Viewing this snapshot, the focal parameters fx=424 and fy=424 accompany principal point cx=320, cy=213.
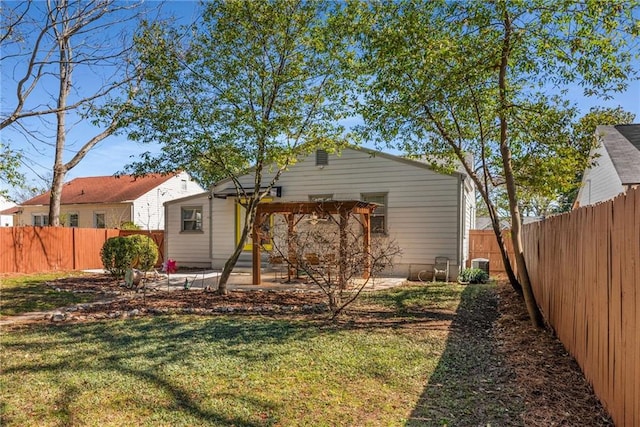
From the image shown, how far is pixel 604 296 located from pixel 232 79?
7.72 m

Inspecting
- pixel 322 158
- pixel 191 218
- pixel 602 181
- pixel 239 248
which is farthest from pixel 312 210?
pixel 602 181

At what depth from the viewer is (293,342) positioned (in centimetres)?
526

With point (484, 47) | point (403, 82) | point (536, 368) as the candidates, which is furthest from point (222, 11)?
point (536, 368)

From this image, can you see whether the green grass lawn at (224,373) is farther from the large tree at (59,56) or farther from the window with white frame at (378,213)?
the window with white frame at (378,213)

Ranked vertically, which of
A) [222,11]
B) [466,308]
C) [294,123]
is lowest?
[466,308]

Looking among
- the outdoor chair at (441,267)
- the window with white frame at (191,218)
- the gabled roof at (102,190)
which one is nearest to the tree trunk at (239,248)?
the outdoor chair at (441,267)

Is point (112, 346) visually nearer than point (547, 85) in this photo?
Yes

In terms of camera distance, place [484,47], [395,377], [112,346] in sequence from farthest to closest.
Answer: [484,47] < [112,346] < [395,377]

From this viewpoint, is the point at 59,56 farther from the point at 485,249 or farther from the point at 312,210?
the point at 485,249

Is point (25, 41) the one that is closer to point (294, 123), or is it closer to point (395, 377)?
point (294, 123)

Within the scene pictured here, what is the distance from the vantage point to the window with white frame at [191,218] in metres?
16.0

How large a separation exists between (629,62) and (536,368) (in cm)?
443

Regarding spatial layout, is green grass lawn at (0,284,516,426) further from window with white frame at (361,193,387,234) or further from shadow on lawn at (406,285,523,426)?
window with white frame at (361,193,387,234)

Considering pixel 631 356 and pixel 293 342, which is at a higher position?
pixel 631 356
